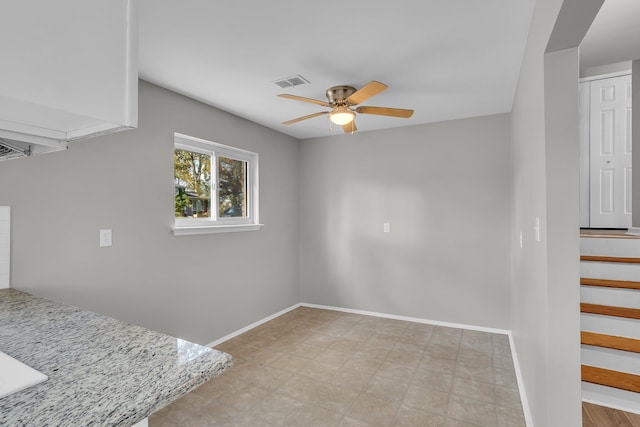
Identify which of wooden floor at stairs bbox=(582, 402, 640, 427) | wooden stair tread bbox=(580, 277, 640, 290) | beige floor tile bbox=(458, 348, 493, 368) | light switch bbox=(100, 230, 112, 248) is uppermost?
light switch bbox=(100, 230, 112, 248)

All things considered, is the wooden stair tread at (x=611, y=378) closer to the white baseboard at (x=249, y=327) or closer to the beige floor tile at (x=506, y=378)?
the beige floor tile at (x=506, y=378)

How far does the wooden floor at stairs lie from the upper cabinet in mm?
2760

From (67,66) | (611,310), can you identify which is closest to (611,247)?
(611,310)

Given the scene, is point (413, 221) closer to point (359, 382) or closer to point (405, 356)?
point (405, 356)

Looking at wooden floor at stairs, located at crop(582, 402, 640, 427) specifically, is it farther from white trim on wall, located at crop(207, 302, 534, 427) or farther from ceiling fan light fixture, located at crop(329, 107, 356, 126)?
ceiling fan light fixture, located at crop(329, 107, 356, 126)

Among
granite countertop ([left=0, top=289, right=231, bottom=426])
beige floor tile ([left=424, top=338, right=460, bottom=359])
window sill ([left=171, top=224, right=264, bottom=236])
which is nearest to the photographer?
granite countertop ([left=0, top=289, right=231, bottom=426])

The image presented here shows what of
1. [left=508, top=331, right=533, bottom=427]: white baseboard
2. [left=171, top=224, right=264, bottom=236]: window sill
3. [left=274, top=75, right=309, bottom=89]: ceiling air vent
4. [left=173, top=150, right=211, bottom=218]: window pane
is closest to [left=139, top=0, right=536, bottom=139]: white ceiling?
[left=274, top=75, right=309, bottom=89]: ceiling air vent

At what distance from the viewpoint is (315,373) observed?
264 cm

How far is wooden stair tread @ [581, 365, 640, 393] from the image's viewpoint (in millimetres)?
2033

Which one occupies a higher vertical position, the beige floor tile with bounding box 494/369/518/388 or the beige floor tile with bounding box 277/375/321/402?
the beige floor tile with bounding box 494/369/518/388

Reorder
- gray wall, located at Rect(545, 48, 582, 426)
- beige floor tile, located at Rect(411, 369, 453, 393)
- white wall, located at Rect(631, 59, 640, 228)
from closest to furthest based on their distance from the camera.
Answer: gray wall, located at Rect(545, 48, 582, 426)
beige floor tile, located at Rect(411, 369, 453, 393)
white wall, located at Rect(631, 59, 640, 228)

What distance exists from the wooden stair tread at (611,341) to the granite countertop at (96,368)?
8.09 ft

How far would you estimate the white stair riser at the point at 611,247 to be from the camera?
2.62 metres

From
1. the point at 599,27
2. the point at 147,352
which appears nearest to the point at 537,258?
the point at 147,352
